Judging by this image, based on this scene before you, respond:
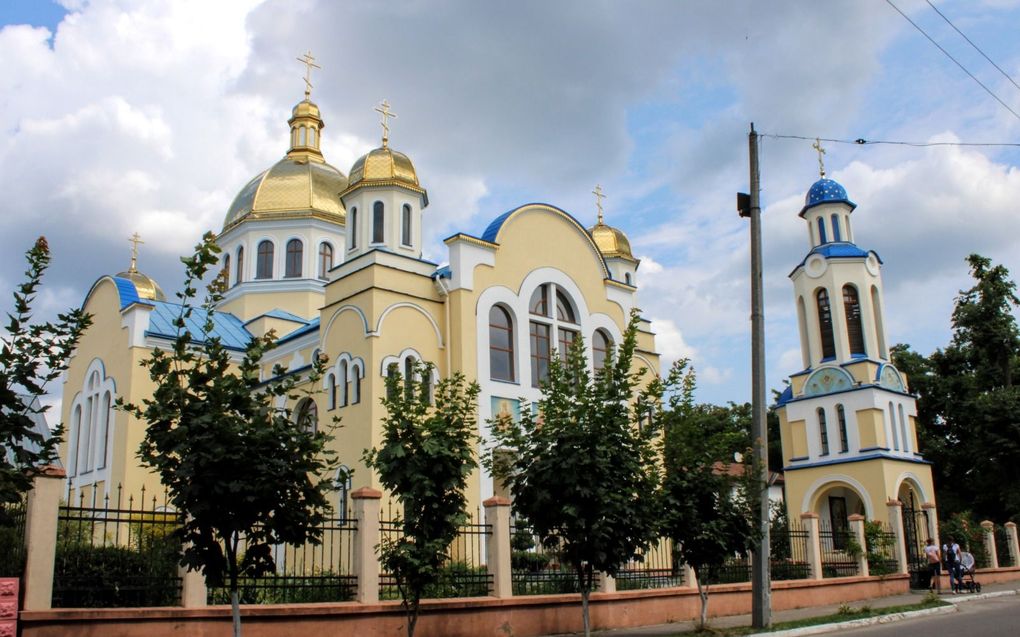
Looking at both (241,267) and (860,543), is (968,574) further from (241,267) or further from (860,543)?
(241,267)

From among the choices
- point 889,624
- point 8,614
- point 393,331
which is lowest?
point 889,624

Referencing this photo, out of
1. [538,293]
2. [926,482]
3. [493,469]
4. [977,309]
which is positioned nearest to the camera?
[493,469]

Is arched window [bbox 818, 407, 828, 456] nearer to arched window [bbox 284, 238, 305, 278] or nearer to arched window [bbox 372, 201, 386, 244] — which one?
arched window [bbox 372, 201, 386, 244]

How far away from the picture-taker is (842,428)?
29828mm

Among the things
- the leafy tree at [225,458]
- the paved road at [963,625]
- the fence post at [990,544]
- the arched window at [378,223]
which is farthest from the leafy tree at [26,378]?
the fence post at [990,544]

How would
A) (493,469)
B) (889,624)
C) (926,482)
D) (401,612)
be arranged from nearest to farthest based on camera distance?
1. (401,612)
2. (493,469)
3. (889,624)
4. (926,482)

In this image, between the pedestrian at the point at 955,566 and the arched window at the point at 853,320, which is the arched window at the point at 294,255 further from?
the pedestrian at the point at 955,566

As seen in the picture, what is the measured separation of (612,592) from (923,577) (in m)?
10.7

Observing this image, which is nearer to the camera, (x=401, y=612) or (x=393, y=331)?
(x=401, y=612)

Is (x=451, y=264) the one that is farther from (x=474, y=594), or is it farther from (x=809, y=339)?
(x=809, y=339)

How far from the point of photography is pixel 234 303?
31.5 m

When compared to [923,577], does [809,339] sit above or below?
above

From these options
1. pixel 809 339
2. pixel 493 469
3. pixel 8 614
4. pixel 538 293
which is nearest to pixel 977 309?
pixel 809 339

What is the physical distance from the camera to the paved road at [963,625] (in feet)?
39.7
